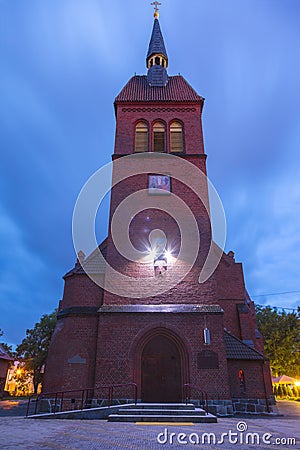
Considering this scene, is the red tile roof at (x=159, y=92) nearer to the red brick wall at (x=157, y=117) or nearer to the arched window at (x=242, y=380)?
the red brick wall at (x=157, y=117)

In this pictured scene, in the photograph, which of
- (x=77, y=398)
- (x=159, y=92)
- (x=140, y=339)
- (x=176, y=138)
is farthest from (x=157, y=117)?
(x=77, y=398)

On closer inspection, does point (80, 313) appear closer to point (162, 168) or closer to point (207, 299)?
point (207, 299)

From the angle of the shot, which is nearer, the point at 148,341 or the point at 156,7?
the point at 148,341

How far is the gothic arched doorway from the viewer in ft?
44.3

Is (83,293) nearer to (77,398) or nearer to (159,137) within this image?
(77,398)

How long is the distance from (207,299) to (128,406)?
18.3 feet

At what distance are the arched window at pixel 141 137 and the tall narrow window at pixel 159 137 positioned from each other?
20.9 inches

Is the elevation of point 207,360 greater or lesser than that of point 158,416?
greater

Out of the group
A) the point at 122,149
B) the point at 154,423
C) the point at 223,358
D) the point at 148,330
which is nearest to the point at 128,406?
the point at 154,423

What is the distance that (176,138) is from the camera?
19406 millimetres

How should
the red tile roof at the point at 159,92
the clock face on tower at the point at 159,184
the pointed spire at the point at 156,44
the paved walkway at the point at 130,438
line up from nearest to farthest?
the paved walkway at the point at 130,438, the clock face on tower at the point at 159,184, the red tile roof at the point at 159,92, the pointed spire at the point at 156,44

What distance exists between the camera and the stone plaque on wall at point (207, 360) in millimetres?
13383

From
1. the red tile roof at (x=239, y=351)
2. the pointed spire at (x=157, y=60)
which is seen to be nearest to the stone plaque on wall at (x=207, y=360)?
the red tile roof at (x=239, y=351)

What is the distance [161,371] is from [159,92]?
1660 centimetres
